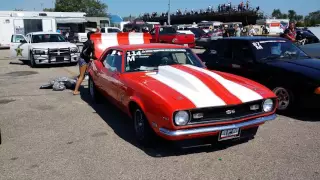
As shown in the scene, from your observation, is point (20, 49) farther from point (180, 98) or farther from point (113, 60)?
point (180, 98)

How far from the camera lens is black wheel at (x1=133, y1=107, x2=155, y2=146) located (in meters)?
4.34

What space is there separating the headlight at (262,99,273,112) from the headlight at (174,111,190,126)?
120 cm

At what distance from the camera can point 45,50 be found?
13672mm

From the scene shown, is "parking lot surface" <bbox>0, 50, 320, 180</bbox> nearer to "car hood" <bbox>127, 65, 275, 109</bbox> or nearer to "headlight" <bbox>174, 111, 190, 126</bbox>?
"headlight" <bbox>174, 111, 190, 126</bbox>

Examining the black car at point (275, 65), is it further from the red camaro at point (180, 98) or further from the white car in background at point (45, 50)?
the white car in background at point (45, 50)

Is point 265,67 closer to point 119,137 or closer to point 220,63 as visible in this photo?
point 220,63

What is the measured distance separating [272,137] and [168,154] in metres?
1.73

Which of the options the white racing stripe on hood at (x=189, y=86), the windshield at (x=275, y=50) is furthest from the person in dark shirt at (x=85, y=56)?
A: the windshield at (x=275, y=50)

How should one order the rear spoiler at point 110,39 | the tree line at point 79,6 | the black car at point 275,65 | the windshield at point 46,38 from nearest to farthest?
the black car at point 275,65
the rear spoiler at point 110,39
the windshield at point 46,38
the tree line at point 79,6

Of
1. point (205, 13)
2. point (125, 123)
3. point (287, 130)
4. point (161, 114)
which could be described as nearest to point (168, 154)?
point (161, 114)

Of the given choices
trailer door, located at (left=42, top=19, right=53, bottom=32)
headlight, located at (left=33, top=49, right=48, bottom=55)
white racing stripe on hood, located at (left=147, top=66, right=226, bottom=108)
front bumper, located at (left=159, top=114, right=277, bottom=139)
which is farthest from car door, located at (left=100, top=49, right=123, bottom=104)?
trailer door, located at (left=42, top=19, right=53, bottom=32)

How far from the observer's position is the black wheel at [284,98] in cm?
594

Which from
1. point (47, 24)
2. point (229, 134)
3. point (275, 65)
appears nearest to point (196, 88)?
point (229, 134)

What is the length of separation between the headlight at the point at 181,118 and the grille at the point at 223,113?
0.07 metres
